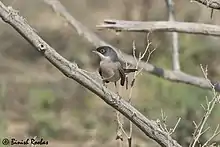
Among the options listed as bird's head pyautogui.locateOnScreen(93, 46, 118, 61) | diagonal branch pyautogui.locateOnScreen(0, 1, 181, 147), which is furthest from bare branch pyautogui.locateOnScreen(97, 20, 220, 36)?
diagonal branch pyautogui.locateOnScreen(0, 1, 181, 147)

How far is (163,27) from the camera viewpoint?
4.72 meters

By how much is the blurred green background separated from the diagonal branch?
12.0 ft

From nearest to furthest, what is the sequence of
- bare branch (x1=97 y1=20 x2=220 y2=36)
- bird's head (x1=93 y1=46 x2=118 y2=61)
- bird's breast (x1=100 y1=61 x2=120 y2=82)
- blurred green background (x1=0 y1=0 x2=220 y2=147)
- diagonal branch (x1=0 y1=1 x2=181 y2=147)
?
diagonal branch (x1=0 y1=1 x2=181 y2=147), bird's breast (x1=100 y1=61 x2=120 y2=82), bird's head (x1=93 y1=46 x2=118 y2=61), bare branch (x1=97 y1=20 x2=220 y2=36), blurred green background (x1=0 y1=0 x2=220 y2=147)

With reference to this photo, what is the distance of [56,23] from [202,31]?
10010 millimetres

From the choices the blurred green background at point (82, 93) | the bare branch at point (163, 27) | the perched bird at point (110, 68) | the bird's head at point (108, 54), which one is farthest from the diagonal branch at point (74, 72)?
the blurred green background at point (82, 93)

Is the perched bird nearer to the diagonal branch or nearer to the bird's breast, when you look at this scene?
the bird's breast

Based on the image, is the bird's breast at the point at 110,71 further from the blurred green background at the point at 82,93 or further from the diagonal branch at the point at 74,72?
the blurred green background at the point at 82,93

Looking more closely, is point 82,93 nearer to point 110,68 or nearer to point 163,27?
point 163,27

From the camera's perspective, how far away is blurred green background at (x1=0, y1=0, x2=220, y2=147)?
800cm

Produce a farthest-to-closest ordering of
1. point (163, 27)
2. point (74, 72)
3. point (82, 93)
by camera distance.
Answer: point (82, 93) → point (163, 27) → point (74, 72)

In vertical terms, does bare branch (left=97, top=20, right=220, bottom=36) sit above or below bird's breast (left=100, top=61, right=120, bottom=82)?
above

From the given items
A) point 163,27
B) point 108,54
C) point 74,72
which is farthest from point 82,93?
point 74,72

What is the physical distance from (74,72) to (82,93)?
6.96 m

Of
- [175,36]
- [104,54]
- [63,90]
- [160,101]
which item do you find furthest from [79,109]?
[104,54]
